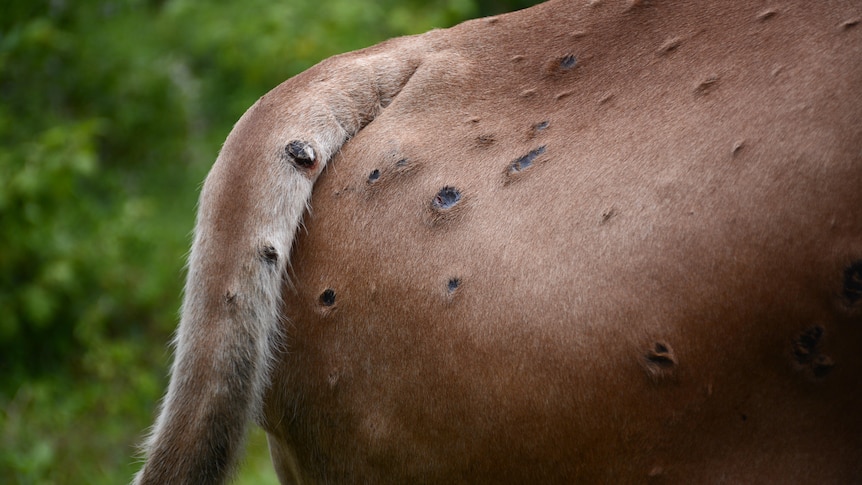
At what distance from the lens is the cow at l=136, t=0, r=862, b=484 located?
60.2 inches

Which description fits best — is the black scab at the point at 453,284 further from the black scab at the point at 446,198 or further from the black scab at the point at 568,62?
the black scab at the point at 568,62

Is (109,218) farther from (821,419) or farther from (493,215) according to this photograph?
(821,419)

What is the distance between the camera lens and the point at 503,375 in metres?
1.60

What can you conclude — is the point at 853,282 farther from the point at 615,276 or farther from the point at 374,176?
the point at 374,176

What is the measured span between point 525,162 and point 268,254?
1.76ft

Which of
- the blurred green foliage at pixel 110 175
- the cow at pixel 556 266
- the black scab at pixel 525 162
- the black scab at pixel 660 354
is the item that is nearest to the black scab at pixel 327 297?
the cow at pixel 556 266

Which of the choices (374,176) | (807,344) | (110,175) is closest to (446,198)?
(374,176)

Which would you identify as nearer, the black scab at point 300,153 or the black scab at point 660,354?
the black scab at point 660,354

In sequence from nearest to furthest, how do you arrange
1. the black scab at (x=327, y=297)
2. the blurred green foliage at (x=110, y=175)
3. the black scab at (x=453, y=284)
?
the black scab at (x=453, y=284) < the black scab at (x=327, y=297) < the blurred green foliage at (x=110, y=175)

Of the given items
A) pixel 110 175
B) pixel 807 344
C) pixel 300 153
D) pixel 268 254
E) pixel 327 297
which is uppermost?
pixel 300 153

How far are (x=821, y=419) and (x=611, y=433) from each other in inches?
14.5

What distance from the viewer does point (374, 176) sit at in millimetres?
1797

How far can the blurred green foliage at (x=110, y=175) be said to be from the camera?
4.12m

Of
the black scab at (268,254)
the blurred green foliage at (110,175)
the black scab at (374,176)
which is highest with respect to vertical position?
the black scab at (374,176)
